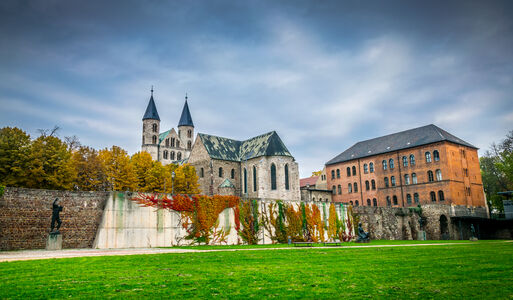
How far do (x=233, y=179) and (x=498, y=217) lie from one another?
38762 millimetres

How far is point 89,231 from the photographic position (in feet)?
77.3

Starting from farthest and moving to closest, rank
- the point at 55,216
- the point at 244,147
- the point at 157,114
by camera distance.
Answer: the point at 157,114
the point at 244,147
the point at 55,216

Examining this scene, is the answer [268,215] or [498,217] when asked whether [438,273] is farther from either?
[498,217]

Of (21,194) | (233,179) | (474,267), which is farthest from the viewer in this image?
(233,179)

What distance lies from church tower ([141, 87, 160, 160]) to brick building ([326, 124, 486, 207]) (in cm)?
4909

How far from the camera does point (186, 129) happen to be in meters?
103

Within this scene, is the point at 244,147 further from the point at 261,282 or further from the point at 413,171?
the point at 261,282

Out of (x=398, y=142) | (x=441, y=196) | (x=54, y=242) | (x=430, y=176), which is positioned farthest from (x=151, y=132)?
(x=54, y=242)

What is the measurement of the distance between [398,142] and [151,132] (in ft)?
199

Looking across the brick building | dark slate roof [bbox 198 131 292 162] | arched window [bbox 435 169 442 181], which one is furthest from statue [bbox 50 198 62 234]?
arched window [bbox 435 169 442 181]

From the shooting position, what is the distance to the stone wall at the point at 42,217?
20797 mm

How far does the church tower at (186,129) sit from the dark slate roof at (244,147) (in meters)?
41.0

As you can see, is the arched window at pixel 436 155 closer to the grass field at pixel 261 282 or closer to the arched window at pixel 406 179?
the arched window at pixel 406 179

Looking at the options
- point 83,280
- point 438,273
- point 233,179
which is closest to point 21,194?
point 83,280
